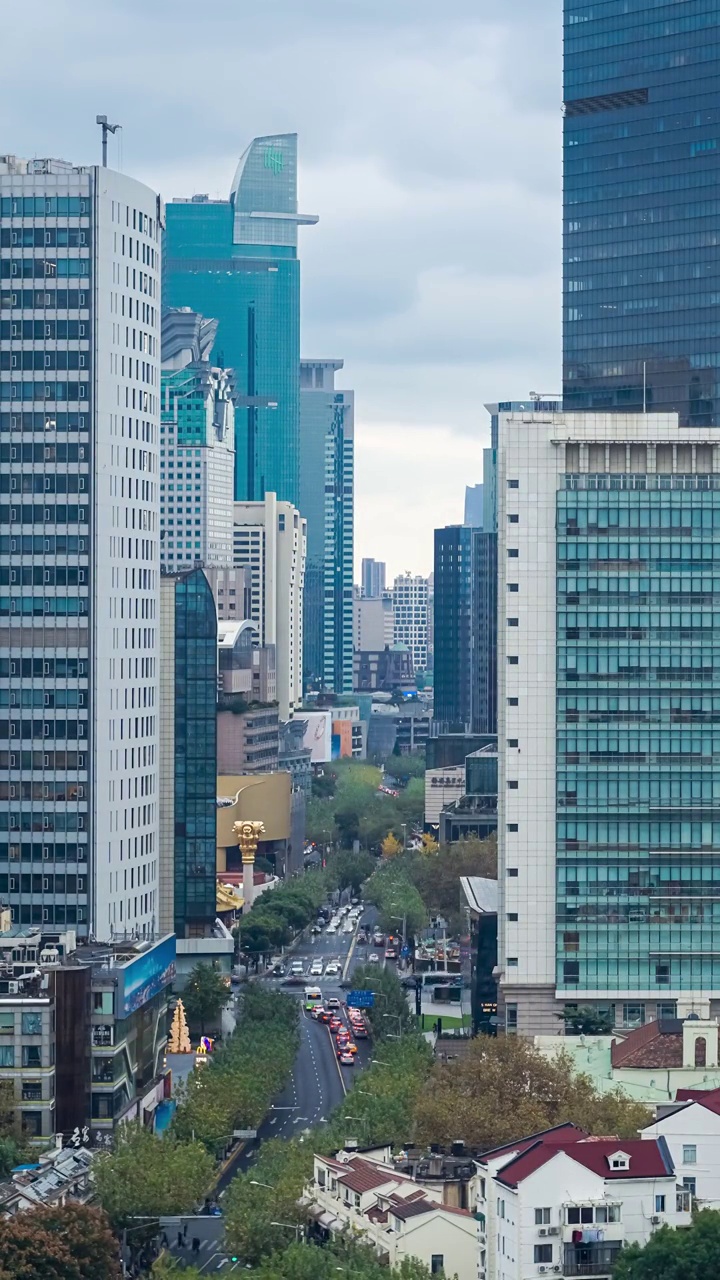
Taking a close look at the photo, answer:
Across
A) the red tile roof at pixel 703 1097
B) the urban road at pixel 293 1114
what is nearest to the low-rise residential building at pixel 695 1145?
the red tile roof at pixel 703 1097

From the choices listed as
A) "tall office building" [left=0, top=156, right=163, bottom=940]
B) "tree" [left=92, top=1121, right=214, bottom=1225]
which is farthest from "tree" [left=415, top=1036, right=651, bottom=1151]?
"tall office building" [left=0, top=156, right=163, bottom=940]

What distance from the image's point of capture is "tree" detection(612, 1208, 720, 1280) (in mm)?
101125

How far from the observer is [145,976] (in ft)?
513

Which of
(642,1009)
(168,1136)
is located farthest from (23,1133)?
(642,1009)

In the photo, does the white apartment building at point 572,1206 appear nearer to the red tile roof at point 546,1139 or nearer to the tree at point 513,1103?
the red tile roof at point 546,1139

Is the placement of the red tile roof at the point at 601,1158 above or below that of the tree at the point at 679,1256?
above

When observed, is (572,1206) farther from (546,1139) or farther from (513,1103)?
(513,1103)

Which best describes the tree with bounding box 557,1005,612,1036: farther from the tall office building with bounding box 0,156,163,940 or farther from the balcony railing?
the balcony railing

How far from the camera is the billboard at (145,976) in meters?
148

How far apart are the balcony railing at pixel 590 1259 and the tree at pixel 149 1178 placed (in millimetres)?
24422

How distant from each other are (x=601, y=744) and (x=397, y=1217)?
54.7 metres

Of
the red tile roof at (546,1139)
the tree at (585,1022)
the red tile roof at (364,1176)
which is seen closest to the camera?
the red tile roof at (546,1139)

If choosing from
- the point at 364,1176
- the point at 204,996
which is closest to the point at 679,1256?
the point at 364,1176

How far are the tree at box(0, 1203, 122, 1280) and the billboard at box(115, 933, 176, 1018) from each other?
31.1 metres
